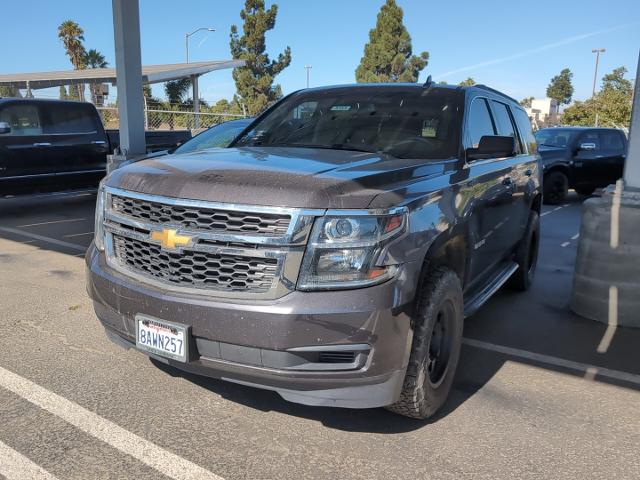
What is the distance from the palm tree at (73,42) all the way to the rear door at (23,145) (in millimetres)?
43941

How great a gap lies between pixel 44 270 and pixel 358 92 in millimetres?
3956

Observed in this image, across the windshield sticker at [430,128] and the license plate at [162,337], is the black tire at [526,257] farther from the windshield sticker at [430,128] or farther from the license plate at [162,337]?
the license plate at [162,337]

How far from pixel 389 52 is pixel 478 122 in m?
44.0

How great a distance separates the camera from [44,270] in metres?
6.11

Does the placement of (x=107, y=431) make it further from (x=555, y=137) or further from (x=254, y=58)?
(x=254, y=58)

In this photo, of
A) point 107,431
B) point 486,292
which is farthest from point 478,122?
point 107,431

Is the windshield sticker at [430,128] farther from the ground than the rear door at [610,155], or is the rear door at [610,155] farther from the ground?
the windshield sticker at [430,128]

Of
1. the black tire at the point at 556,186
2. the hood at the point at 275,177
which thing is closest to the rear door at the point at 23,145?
the hood at the point at 275,177

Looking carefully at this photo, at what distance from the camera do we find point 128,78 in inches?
334

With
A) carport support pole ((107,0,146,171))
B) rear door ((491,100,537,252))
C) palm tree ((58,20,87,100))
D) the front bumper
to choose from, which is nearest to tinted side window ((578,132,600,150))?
rear door ((491,100,537,252))

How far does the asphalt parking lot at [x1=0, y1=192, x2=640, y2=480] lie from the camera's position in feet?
8.81

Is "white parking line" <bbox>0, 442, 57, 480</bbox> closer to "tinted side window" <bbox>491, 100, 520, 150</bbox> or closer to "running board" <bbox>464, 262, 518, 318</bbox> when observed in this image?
"running board" <bbox>464, 262, 518, 318</bbox>

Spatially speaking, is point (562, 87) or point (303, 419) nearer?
point (303, 419)

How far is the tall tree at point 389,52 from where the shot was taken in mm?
45562
